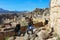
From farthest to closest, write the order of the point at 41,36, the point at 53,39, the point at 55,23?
the point at 55,23, the point at 41,36, the point at 53,39

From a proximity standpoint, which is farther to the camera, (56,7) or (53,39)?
(56,7)

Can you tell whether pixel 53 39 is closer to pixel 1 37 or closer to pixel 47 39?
pixel 47 39

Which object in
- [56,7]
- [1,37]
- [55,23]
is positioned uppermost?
[56,7]

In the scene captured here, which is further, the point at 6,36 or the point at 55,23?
the point at 6,36

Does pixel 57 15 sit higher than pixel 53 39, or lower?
higher

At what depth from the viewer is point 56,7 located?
2261 cm

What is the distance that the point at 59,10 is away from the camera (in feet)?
72.4

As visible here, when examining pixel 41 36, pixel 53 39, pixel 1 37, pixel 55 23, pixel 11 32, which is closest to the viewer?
pixel 53 39

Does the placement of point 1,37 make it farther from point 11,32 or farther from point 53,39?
point 53,39

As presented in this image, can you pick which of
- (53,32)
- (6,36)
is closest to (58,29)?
(53,32)

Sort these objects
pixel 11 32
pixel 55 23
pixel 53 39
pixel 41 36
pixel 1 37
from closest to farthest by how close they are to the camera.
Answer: pixel 53 39
pixel 41 36
pixel 55 23
pixel 1 37
pixel 11 32

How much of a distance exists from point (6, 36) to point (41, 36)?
6.84 meters

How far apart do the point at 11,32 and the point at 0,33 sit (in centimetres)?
186

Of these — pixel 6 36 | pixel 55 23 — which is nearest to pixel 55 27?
pixel 55 23
